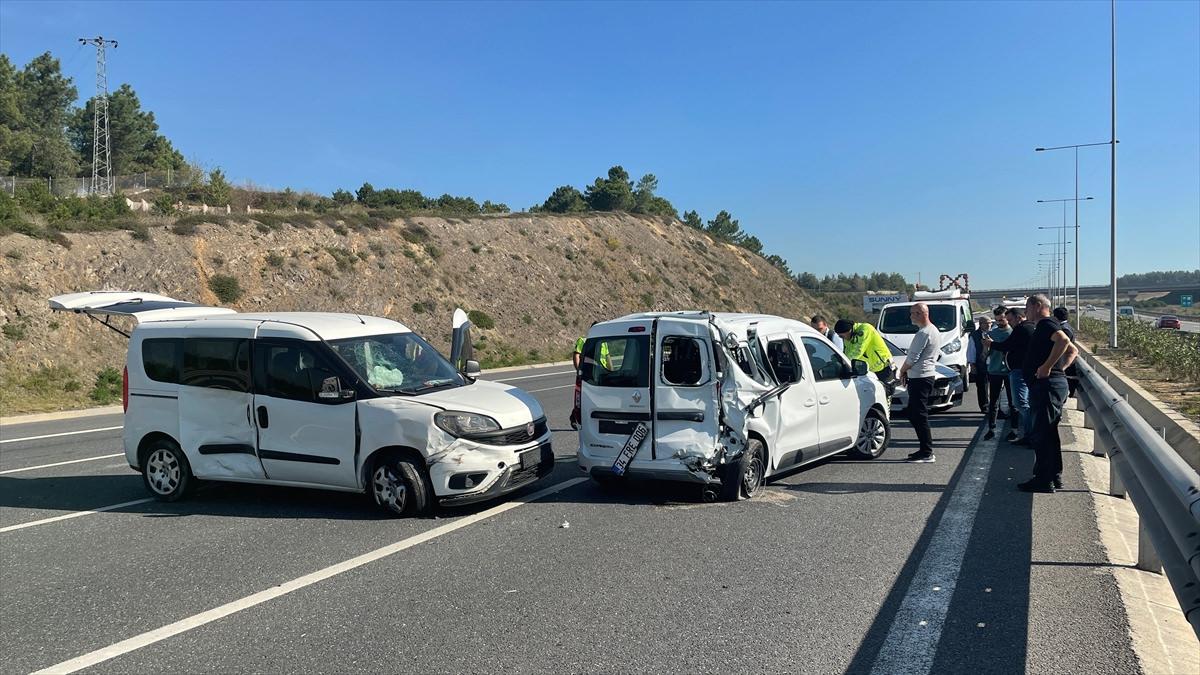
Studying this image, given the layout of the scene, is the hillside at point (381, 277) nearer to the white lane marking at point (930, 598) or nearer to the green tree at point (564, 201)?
the green tree at point (564, 201)

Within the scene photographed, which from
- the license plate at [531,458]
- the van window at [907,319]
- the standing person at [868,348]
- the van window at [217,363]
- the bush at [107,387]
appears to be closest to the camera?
the license plate at [531,458]

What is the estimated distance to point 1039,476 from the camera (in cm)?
756

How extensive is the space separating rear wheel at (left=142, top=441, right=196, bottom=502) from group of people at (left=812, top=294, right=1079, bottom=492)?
25.7 feet

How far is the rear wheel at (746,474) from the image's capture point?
24.0ft

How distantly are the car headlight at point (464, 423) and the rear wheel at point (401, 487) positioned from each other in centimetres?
46

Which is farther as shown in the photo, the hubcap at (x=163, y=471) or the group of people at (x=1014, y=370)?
the hubcap at (x=163, y=471)

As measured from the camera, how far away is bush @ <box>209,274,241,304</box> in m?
31.2

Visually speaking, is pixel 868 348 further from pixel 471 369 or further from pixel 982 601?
pixel 982 601

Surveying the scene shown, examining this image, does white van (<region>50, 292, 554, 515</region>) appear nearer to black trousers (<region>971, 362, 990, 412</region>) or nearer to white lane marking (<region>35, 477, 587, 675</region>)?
white lane marking (<region>35, 477, 587, 675</region>)

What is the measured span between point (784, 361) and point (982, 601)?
12.4 ft

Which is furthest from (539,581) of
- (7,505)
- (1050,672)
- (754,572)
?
(7,505)

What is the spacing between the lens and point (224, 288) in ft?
103

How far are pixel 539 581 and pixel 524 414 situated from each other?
2413 millimetres

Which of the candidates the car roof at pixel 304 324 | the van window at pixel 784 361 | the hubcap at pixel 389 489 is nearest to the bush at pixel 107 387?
the car roof at pixel 304 324
